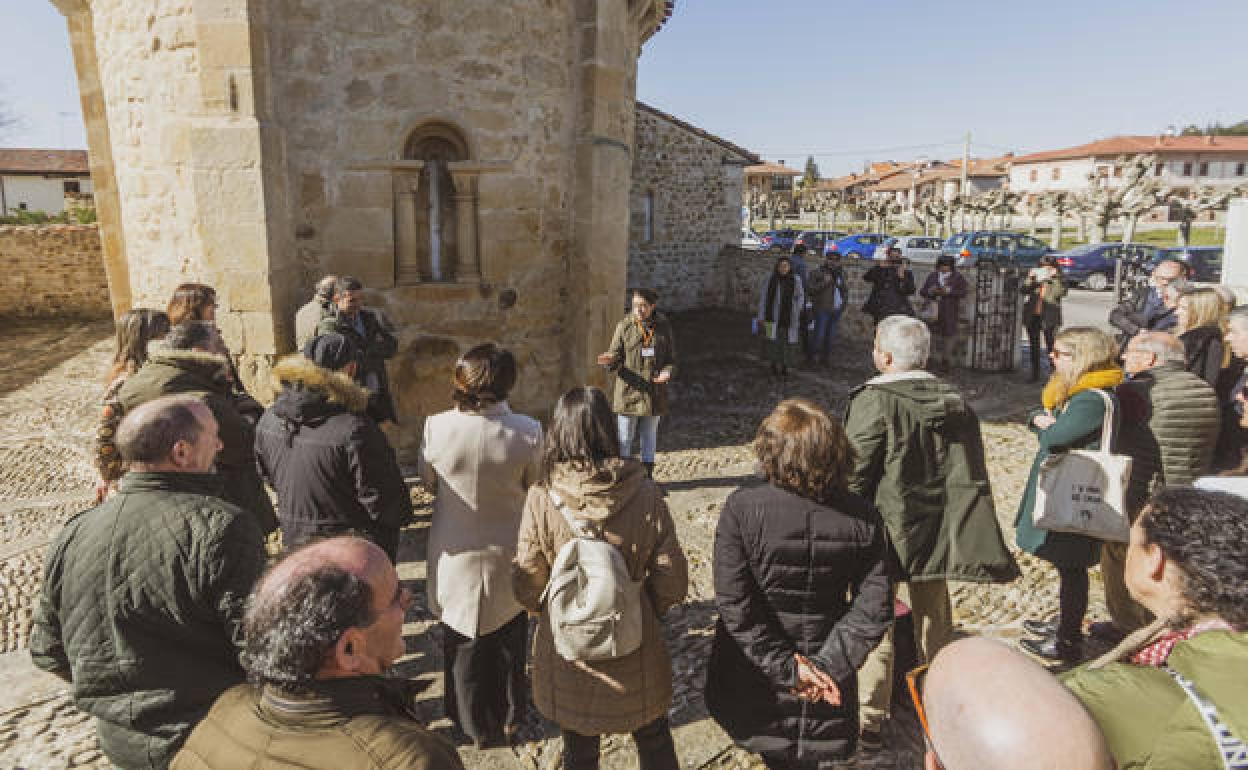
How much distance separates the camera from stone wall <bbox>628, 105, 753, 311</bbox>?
1741 centimetres

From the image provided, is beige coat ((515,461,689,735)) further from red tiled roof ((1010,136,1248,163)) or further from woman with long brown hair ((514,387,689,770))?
red tiled roof ((1010,136,1248,163))

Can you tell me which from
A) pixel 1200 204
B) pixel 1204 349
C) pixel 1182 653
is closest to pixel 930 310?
pixel 1204 349

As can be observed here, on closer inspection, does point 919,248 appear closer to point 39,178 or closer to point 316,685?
point 316,685

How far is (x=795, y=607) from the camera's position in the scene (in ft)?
8.12

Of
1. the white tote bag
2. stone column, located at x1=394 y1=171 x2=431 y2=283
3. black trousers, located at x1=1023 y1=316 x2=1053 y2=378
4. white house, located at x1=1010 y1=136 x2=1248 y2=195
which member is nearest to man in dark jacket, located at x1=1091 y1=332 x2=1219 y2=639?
the white tote bag

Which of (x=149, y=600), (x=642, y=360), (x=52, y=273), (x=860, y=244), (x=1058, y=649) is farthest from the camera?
(x=860, y=244)

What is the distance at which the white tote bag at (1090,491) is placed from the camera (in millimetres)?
3400

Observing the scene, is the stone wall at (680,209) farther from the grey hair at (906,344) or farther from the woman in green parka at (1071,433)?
the grey hair at (906,344)

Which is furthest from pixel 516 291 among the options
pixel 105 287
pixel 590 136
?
pixel 105 287

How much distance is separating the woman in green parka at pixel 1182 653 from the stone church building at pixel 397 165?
18.8 feet

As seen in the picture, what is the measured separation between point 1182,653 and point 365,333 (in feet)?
14.9

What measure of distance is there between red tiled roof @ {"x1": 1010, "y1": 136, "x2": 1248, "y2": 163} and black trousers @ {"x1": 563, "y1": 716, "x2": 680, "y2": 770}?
6194 centimetres

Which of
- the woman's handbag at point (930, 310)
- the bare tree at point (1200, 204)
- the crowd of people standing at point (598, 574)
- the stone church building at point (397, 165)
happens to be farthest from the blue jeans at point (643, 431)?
the bare tree at point (1200, 204)

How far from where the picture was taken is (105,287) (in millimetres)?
15812
